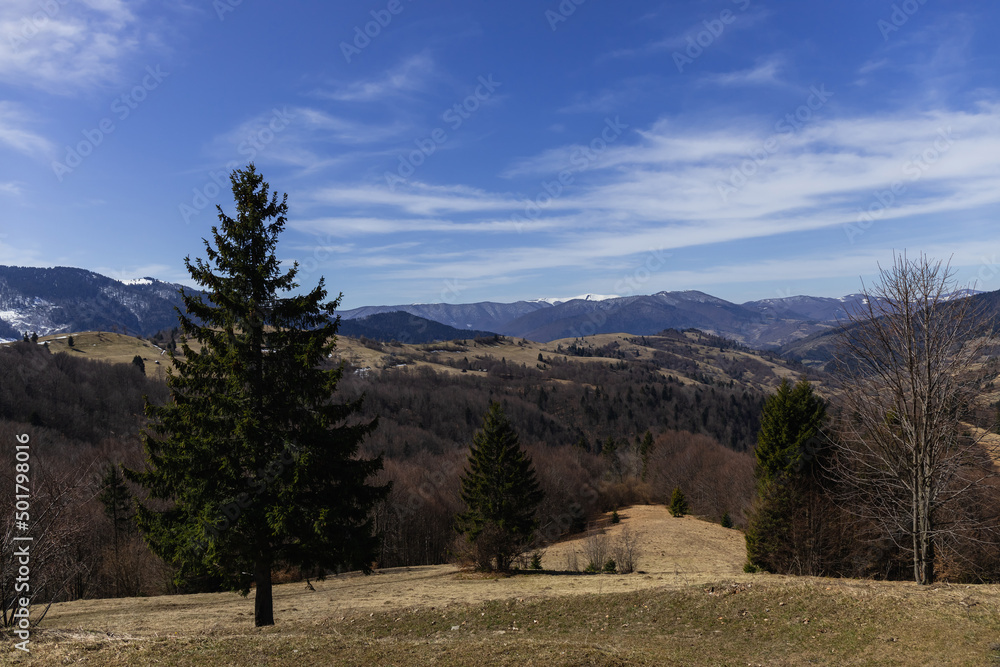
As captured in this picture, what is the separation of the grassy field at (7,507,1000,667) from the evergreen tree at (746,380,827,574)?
9942 mm

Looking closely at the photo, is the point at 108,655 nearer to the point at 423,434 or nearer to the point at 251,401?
the point at 251,401

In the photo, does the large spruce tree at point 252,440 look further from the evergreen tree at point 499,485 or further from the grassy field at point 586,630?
the evergreen tree at point 499,485

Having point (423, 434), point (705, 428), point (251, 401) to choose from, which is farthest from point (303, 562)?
point (705, 428)

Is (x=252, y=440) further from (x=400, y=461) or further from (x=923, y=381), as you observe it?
(x=400, y=461)

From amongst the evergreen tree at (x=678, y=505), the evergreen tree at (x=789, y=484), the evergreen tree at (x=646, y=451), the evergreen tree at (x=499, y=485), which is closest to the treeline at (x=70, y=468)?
the evergreen tree at (x=499, y=485)

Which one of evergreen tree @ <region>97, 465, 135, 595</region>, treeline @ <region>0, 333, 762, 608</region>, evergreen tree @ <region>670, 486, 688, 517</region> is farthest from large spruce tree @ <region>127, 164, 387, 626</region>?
evergreen tree @ <region>670, 486, 688, 517</region>

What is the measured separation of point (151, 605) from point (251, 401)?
67.1 feet

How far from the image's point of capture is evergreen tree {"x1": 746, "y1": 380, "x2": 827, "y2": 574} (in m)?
27.6

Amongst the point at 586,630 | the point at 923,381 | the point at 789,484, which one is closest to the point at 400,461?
the point at 789,484

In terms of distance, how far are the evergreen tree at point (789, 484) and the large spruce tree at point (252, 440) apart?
2258 centimetres

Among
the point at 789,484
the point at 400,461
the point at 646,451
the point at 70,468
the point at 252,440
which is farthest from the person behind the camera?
the point at 400,461

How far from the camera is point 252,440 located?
15453 mm

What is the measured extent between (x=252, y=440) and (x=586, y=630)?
1153 centimetres

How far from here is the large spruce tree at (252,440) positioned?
1516 cm
